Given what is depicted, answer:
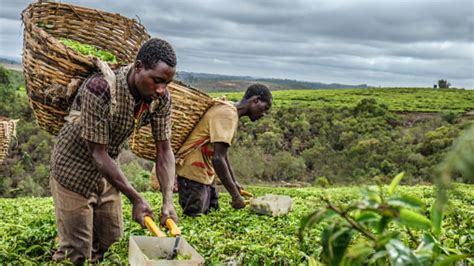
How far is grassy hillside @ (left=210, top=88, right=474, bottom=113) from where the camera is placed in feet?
122

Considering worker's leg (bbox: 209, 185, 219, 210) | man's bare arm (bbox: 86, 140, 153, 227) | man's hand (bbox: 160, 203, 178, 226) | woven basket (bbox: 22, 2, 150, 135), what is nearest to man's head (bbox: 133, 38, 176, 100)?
man's bare arm (bbox: 86, 140, 153, 227)

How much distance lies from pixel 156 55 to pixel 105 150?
607mm

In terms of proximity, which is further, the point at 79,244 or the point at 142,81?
the point at 79,244

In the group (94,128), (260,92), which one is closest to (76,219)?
(94,128)

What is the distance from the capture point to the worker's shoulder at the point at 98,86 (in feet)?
12.2

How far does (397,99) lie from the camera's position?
42.4 metres

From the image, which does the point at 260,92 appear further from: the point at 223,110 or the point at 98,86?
the point at 98,86

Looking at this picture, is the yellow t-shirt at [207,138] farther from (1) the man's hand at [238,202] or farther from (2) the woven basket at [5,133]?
(2) the woven basket at [5,133]

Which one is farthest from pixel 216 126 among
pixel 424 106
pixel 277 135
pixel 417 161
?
pixel 424 106

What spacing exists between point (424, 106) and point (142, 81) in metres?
35.8

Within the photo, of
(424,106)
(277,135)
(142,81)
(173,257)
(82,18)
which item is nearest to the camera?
(173,257)

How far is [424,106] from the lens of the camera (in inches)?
1485

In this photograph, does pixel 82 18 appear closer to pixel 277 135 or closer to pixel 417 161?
pixel 417 161

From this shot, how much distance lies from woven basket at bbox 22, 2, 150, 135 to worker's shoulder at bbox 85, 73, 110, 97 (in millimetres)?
305
